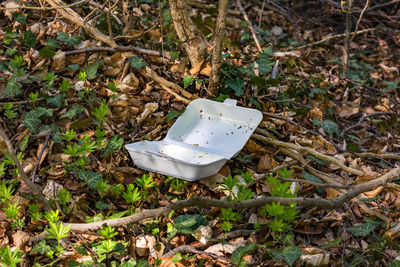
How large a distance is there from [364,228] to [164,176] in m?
1.00

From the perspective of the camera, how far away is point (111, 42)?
2.79 metres

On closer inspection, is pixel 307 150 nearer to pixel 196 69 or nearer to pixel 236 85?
pixel 236 85

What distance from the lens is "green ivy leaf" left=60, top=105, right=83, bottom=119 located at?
91.4 inches

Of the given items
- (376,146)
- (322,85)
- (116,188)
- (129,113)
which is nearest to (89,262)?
(116,188)

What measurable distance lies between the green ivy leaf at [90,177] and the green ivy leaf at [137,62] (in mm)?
869

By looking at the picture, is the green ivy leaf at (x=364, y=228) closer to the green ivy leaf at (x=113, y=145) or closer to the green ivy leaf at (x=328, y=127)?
the green ivy leaf at (x=328, y=127)

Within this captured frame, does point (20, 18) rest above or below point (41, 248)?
above

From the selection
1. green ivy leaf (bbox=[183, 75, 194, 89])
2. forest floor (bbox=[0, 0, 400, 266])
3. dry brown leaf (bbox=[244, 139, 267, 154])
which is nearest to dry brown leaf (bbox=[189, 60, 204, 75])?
forest floor (bbox=[0, 0, 400, 266])

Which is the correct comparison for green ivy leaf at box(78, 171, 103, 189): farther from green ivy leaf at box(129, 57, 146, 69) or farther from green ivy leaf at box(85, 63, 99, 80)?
green ivy leaf at box(129, 57, 146, 69)

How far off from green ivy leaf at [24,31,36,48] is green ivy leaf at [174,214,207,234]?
1.68 m

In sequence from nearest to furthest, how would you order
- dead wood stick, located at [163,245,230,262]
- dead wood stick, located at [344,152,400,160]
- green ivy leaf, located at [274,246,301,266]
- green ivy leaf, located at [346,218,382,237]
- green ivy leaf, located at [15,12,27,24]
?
green ivy leaf, located at [274,246,301,266], dead wood stick, located at [163,245,230,262], green ivy leaf, located at [346,218,382,237], dead wood stick, located at [344,152,400,160], green ivy leaf, located at [15,12,27,24]

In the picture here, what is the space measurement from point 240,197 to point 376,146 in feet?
4.42

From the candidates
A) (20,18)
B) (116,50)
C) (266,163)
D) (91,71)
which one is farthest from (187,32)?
(20,18)

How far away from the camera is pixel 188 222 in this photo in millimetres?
1792
